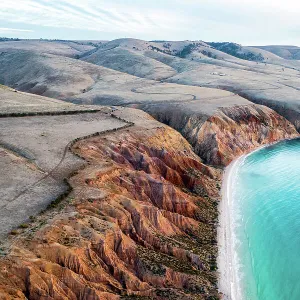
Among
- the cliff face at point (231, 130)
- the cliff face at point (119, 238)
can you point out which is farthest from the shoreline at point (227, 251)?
the cliff face at point (231, 130)

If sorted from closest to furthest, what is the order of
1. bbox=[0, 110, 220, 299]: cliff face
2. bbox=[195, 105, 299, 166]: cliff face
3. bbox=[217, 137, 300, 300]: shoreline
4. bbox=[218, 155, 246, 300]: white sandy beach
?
1. bbox=[0, 110, 220, 299]: cliff face
2. bbox=[217, 137, 300, 300]: shoreline
3. bbox=[218, 155, 246, 300]: white sandy beach
4. bbox=[195, 105, 299, 166]: cliff face

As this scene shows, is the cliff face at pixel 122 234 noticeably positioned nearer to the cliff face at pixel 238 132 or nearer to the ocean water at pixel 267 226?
the ocean water at pixel 267 226

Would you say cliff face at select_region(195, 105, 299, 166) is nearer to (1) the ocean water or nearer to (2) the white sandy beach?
(1) the ocean water

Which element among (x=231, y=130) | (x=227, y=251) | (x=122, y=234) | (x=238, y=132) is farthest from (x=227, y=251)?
(x=238, y=132)

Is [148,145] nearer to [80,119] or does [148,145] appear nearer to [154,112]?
[80,119]

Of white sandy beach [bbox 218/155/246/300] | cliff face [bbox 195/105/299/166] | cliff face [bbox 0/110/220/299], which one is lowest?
white sandy beach [bbox 218/155/246/300]

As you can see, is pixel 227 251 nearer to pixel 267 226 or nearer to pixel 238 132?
pixel 267 226

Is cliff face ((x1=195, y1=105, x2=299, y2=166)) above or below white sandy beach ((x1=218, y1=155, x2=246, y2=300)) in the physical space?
above

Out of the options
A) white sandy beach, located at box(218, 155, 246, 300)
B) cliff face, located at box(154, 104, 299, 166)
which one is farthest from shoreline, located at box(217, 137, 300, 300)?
cliff face, located at box(154, 104, 299, 166)
